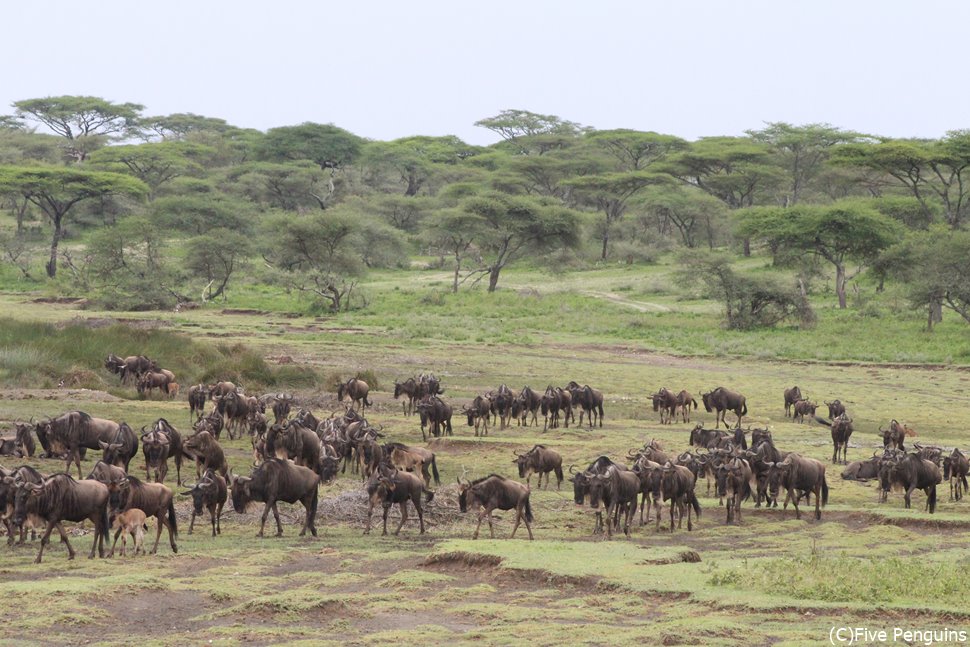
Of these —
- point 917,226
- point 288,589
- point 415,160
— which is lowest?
point 288,589

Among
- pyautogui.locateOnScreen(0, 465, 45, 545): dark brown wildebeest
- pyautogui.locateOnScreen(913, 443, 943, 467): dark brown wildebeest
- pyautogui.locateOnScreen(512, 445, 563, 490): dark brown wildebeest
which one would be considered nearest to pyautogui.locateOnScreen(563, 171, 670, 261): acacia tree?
pyautogui.locateOnScreen(913, 443, 943, 467): dark brown wildebeest

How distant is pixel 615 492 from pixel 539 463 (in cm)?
346

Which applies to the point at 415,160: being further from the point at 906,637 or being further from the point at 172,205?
the point at 906,637

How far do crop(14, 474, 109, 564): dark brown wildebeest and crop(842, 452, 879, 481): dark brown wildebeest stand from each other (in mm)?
13186

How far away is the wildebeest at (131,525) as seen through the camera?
1414 cm

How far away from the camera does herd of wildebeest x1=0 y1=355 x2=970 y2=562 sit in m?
14.2

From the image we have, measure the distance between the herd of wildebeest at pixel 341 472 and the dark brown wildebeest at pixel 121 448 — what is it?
0.02m

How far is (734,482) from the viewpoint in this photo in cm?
1786

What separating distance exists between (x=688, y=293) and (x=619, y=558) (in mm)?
48789

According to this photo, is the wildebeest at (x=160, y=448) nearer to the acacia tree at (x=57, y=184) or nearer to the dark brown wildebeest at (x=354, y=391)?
the dark brown wildebeest at (x=354, y=391)

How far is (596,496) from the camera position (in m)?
16.4

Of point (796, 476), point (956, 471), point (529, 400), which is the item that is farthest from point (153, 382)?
point (956, 471)

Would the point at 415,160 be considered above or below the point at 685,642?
above

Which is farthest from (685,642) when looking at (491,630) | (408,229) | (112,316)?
(408,229)
